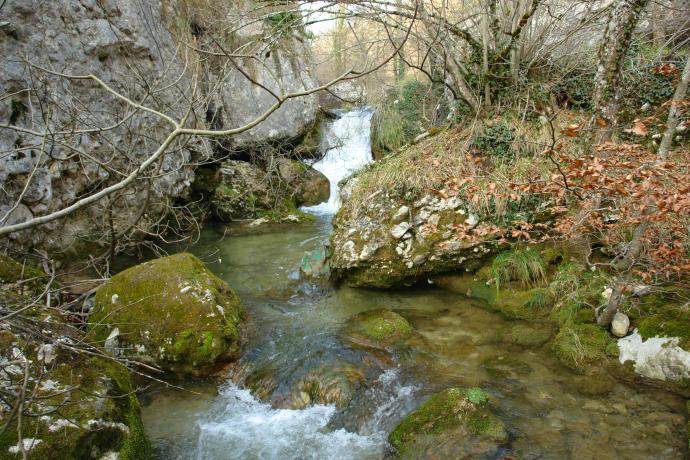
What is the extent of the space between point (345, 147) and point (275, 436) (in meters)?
9.93

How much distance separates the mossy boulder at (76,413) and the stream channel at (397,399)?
0.63 m

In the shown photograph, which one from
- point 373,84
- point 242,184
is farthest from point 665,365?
point 373,84

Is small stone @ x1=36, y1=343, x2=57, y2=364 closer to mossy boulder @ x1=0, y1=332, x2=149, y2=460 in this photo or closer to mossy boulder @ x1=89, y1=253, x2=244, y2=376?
mossy boulder @ x1=0, y1=332, x2=149, y2=460

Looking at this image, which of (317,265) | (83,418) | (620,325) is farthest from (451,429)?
(317,265)

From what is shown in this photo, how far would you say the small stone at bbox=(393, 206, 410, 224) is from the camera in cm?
540

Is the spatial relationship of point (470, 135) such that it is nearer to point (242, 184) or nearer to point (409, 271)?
point (409, 271)

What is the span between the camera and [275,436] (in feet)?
10.7

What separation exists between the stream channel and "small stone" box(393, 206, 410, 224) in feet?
3.75

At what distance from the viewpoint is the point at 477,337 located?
417 cm

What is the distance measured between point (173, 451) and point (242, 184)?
7976 mm

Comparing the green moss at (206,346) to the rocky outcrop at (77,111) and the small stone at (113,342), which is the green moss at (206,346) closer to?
the small stone at (113,342)

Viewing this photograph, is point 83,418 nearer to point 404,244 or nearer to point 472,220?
point 404,244

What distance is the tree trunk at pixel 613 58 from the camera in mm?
3988

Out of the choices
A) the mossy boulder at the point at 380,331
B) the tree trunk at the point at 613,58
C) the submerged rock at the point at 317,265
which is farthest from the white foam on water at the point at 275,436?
the tree trunk at the point at 613,58
